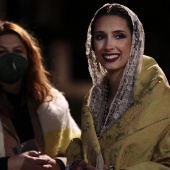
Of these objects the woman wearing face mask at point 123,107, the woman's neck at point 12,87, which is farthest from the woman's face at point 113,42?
the woman's neck at point 12,87

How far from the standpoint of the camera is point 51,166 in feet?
13.7

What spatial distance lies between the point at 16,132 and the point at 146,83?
1.11 m

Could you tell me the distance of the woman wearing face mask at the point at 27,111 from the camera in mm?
4125

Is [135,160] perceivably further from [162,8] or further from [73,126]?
[162,8]

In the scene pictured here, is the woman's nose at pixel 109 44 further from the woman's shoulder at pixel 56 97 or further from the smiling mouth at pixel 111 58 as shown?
the woman's shoulder at pixel 56 97

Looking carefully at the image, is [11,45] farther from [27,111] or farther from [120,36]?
[120,36]

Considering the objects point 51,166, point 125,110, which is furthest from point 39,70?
point 125,110

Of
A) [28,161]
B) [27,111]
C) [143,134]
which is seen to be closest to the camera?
[143,134]

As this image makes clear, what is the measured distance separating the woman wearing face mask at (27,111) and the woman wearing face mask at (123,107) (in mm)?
389

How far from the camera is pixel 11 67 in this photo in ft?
13.9

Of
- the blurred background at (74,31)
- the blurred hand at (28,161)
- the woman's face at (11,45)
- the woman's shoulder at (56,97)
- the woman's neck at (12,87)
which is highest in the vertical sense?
the woman's face at (11,45)

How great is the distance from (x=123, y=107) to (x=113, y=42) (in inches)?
14.0

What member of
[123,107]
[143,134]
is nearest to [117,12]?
[123,107]

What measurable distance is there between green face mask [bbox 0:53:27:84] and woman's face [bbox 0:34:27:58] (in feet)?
0.19
